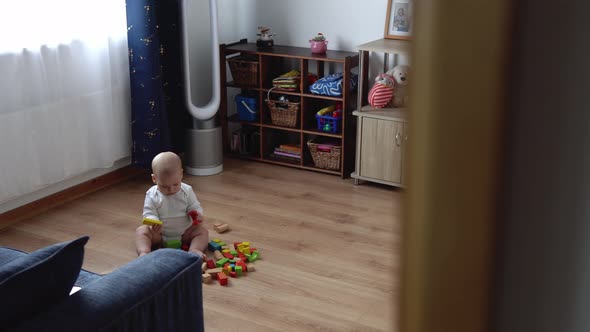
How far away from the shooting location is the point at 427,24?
6.1 inches

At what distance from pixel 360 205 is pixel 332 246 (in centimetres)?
58

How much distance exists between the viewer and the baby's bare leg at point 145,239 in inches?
123

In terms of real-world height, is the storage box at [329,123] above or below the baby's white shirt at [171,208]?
above

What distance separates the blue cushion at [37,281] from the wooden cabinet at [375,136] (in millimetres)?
2474

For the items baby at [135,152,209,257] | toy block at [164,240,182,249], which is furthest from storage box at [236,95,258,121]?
toy block at [164,240,182,249]

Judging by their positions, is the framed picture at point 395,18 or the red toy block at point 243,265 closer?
the red toy block at point 243,265

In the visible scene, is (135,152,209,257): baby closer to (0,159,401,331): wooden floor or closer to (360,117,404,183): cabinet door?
(0,159,401,331): wooden floor

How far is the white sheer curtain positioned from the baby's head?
2.55ft

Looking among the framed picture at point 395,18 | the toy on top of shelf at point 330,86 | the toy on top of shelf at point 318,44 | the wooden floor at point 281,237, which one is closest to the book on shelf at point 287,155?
the wooden floor at point 281,237

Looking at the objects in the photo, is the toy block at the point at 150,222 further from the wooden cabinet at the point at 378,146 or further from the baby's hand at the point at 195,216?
the wooden cabinet at the point at 378,146

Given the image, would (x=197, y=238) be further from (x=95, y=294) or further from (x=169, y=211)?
(x=95, y=294)

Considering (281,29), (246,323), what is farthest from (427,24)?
(281,29)

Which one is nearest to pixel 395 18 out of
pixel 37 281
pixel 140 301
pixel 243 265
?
pixel 243 265

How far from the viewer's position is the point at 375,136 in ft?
13.0
